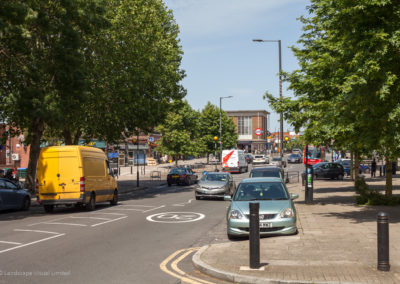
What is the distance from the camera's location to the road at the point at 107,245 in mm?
7938

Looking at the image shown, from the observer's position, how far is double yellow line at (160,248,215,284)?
25.0ft

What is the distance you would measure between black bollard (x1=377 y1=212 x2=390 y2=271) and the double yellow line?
117 inches

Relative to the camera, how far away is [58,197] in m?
18.3

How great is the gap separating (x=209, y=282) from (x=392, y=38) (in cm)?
807

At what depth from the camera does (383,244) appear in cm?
758

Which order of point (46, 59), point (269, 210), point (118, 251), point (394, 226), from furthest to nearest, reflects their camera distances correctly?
point (46, 59)
point (394, 226)
point (269, 210)
point (118, 251)

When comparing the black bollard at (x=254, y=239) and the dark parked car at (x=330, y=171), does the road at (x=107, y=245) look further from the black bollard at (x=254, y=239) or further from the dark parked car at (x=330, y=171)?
the dark parked car at (x=330, y=171)

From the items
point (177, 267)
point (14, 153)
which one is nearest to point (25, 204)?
point (177, 267)

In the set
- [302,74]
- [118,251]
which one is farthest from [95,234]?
[302,74]

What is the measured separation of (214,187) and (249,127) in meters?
115

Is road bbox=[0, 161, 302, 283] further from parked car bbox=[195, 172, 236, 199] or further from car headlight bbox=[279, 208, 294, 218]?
parked car bbox=[195, 172, 236, 199]

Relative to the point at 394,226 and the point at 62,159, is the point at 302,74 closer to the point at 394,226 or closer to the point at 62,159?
the point at 394,226

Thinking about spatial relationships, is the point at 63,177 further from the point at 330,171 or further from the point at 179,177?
the point at 330,171

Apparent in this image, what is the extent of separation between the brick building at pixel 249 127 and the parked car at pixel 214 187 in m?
110
